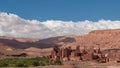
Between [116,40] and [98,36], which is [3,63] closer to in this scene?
[116,40]

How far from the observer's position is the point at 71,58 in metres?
72.6

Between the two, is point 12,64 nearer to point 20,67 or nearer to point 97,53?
point 20,67

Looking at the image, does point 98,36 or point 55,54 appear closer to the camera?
point 55,54

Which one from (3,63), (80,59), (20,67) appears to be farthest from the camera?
(80,59)

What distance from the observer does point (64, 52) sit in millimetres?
73812

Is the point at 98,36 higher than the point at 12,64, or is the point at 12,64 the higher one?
the point at 98,36

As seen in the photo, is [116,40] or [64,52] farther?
[116,40]

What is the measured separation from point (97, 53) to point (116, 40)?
55.0 meters

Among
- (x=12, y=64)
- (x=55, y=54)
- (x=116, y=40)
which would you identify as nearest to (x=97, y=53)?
(x=55, y=54)

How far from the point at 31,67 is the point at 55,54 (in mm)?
24192

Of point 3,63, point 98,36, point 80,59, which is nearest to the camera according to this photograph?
point 3,63

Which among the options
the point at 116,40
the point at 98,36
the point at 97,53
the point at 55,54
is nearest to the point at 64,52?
the point at 55,54

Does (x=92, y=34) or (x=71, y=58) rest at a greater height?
(x=92, y=34)

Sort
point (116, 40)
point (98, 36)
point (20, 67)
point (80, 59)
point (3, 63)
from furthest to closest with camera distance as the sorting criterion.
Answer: point (98, 36), point (116, 40), point (80, 59), point (3, 63), point (20, 67)
